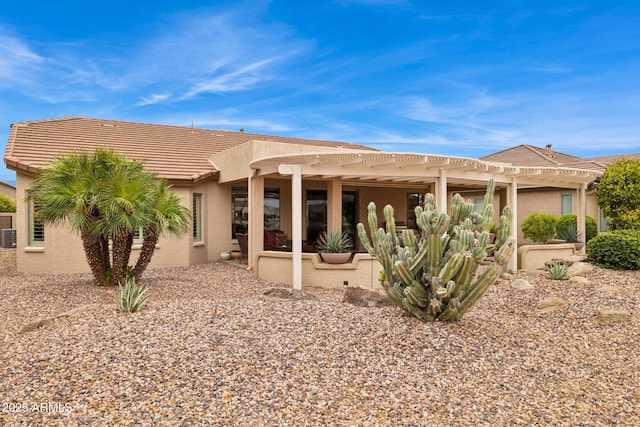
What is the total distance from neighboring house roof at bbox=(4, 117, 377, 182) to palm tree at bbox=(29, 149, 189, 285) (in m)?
3.40

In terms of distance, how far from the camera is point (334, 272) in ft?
35.9

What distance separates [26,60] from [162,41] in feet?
14.3

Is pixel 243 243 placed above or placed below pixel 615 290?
above

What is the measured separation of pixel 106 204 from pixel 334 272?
542cm

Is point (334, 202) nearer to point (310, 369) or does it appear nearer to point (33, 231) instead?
point (310, 369)

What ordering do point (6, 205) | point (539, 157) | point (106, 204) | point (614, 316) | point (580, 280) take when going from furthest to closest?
point (6, 205) → point (539, 157) → point (580, 280) → point (106, 204) → point (614, 316)

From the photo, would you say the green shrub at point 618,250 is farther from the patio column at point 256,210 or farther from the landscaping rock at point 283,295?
the patio column at point 256,210

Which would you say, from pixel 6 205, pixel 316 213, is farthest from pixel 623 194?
pixel 6 205

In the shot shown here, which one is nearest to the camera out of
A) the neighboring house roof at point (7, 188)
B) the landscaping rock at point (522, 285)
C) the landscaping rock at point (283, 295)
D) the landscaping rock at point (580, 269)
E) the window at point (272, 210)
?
the landscaping rock at point (283, 295)

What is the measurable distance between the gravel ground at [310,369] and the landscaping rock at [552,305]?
700 mm

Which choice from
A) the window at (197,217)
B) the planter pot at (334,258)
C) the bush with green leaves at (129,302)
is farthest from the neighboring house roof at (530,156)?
the bush with green leaves at (129,302)

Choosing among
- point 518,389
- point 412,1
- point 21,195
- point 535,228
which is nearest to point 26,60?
point 21,195

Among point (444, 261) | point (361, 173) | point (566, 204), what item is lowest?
point (444, 261)

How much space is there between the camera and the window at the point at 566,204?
20.9 metres
